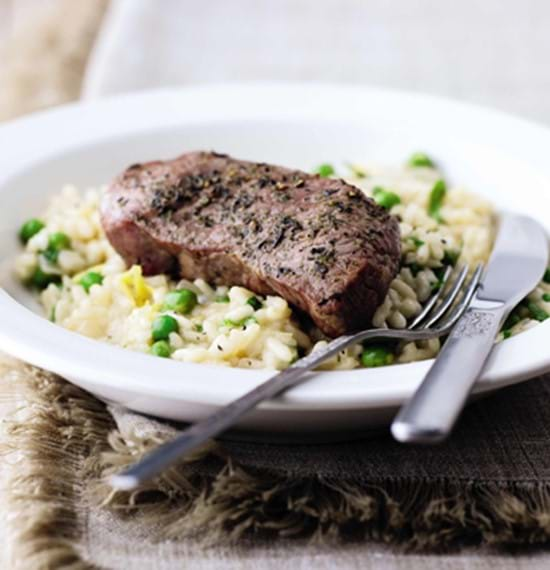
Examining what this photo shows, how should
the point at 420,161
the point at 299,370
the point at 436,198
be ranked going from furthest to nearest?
the point at 420,161 < the point at 436,198 < the point at 299,370

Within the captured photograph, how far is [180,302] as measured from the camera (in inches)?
187

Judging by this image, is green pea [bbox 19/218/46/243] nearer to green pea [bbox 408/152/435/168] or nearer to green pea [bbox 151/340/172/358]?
green pea [bbox 151/340/172/358]

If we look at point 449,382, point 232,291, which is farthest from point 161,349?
point 449,382

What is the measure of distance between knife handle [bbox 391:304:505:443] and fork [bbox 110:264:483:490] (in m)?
0.23

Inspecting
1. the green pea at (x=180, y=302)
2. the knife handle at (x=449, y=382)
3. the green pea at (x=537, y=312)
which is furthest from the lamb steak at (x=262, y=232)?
the green pea at (x=537, y=312)

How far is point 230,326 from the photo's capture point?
4.54 metres

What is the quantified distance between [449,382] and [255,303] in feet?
4.33

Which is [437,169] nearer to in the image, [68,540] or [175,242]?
[175,242]

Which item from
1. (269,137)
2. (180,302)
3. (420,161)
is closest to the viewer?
(180,302)

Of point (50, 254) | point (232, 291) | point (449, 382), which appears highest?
point (449, 382)

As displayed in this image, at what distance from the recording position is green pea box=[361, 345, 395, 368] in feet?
14.2

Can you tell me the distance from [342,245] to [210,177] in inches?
42.1

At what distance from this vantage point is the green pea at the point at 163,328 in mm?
4566

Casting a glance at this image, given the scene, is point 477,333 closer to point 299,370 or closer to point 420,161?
point 299,370
